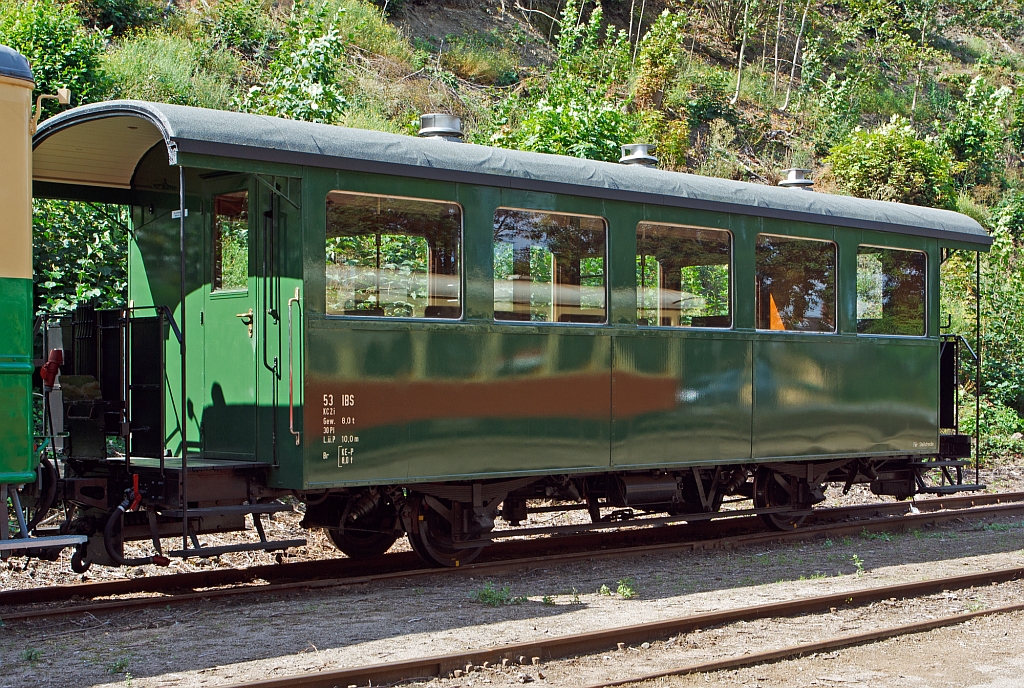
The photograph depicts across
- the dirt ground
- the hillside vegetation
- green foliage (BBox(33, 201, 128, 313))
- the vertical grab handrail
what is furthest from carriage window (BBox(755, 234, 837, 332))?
green foliage (BBox(33, 201, 128, 313))

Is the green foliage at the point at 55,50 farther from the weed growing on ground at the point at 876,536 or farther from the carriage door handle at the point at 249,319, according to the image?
the weed growing on ground at the point at 876,536

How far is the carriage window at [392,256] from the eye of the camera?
24.1ft

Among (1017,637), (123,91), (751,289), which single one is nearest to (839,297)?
(751,289)

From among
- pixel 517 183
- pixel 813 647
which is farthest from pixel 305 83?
pixel 813 647

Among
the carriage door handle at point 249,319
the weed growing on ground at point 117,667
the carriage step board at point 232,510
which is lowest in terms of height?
the weed growing on ground at point 117,667

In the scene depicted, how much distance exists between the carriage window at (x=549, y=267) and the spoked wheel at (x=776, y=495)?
2.88 metres

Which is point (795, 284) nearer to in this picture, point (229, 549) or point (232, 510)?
point (232, 510)

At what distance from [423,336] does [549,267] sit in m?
1.29

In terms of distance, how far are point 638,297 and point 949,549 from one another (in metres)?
3.91

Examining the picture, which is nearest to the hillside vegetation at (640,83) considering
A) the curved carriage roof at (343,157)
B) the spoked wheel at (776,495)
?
the curved carriage roof at (343,157)

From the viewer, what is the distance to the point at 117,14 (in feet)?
62.0

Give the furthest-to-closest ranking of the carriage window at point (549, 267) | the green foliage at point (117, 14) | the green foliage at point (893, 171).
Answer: the green foliage at point (893, 171), the green foliage at point (117, 14), the carriage window at point (549, 267)

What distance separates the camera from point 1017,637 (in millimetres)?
6637

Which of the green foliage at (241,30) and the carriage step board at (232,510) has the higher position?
the green foliage at (241,30)
